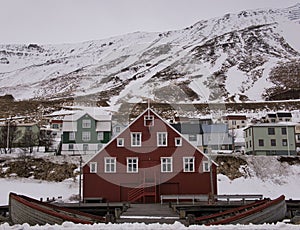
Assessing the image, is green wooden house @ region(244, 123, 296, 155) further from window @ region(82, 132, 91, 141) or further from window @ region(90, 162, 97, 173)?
window @ region(90, 162, 97, 173)

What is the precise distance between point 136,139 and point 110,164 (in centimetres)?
300

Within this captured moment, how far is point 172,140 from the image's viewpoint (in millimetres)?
32438

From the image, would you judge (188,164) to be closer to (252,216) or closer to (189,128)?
(252,216)

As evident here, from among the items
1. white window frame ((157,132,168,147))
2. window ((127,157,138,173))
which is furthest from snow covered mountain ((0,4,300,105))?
window ((127,157,138,173))

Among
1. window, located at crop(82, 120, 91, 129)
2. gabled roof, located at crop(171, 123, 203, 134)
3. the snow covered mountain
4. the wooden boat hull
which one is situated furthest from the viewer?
the snow covered mountain

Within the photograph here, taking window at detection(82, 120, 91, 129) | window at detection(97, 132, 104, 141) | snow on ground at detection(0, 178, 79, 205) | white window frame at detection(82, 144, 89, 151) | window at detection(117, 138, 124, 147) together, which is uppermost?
window at detection(82, 120, 91, 129)

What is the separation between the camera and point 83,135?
178 feet

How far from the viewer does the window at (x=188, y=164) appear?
31938 millimetres

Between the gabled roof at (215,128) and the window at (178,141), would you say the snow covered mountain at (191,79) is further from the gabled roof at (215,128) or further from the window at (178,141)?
the window at (178,141)

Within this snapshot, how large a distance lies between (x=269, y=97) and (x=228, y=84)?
2112cm

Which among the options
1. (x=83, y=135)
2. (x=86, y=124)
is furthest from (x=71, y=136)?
(x=86, y=124)

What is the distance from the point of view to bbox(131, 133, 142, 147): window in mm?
32406

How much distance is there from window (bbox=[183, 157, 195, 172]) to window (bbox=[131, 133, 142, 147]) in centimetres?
402

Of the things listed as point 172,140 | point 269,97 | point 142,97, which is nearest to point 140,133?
point 172,140
